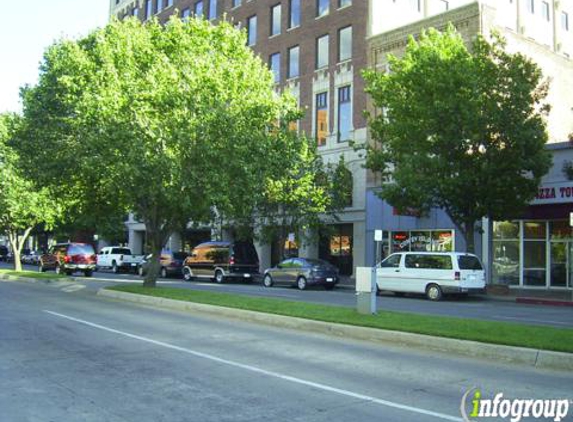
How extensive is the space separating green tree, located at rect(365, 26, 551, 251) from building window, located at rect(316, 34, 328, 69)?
13.9 meters

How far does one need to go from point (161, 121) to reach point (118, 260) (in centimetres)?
2682

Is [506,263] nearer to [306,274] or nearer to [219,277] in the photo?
[306,274]

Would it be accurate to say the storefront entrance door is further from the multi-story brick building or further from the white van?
the white van

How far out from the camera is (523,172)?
80.0 feet

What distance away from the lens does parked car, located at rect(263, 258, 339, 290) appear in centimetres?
2744

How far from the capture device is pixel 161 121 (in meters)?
19.0

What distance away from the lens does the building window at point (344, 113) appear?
36.3 m

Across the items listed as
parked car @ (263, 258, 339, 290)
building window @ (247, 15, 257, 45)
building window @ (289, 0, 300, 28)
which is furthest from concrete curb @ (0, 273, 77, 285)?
building window @ (247, 15, 257, 45)

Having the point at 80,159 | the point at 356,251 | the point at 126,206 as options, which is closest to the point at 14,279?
the point at 126,206

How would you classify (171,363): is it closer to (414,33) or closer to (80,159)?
(80,159)

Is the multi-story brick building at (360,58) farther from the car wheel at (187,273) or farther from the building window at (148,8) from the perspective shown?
the building window at (148,8)

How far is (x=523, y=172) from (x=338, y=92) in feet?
50.2

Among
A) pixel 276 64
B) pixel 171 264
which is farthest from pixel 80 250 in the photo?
pixel 276 64
